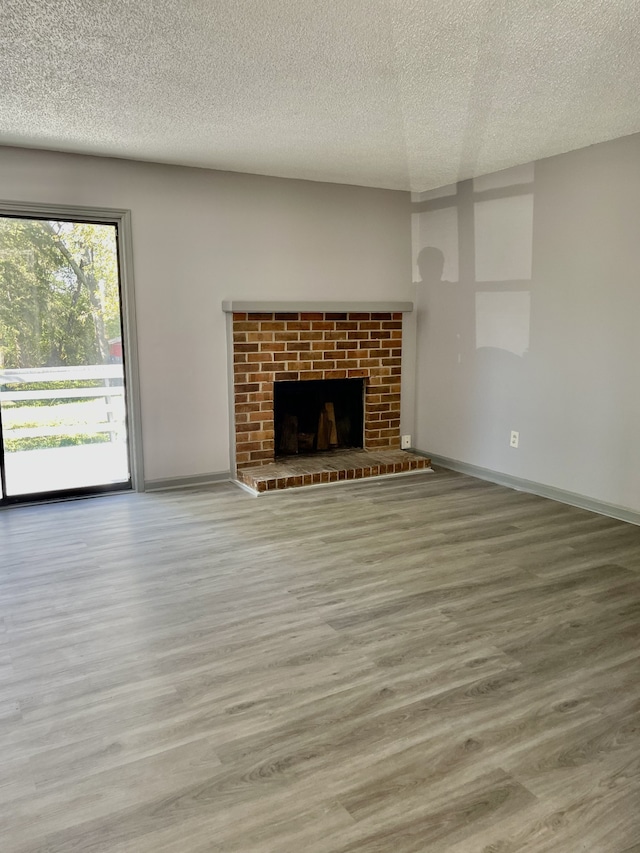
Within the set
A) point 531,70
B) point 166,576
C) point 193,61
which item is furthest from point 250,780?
point 531,70

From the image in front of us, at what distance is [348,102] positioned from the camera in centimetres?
300

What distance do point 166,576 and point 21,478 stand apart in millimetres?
1700

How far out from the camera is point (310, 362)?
494cm

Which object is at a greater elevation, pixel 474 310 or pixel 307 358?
pixel 474 310

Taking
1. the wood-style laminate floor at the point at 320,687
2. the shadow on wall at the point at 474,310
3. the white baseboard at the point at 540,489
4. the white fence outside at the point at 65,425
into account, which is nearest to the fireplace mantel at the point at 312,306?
the shadow on wall at the point at 474,310

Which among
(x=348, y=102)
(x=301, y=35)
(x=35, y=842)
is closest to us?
(x=35, y=842)

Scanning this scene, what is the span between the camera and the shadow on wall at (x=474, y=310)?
14.3 feet

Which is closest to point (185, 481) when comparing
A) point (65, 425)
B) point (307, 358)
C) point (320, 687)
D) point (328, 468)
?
point (65, 425)

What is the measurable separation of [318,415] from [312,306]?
37.3 inches

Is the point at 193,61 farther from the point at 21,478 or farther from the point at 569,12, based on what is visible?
the point at 21,478

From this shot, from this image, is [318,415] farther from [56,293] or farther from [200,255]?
[56,293]

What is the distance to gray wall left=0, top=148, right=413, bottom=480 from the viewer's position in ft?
13.5

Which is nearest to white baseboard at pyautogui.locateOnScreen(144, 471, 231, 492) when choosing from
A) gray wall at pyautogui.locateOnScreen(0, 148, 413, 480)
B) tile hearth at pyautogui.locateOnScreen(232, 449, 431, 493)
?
gray wall at pyautogui.locateOnScreen(0, 148, 413, 480)

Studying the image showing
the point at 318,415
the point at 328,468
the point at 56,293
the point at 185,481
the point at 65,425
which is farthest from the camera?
the point at 318,415
